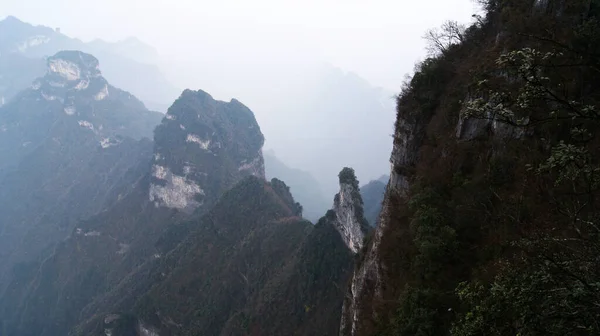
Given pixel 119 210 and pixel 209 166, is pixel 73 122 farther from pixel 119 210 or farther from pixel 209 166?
pixel 209 166

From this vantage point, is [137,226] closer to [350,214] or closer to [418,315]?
[350,214]

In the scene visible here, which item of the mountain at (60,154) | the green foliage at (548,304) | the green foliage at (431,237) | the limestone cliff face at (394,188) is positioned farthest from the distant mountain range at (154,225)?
the green foliage at (548,304)

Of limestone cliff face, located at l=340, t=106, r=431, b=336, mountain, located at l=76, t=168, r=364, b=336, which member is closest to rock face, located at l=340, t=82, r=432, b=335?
limestone cliff face, located at l=340, t=106, r=431, b=336

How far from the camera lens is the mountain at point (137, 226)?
87625 mm

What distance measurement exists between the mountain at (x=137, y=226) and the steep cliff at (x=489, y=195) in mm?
71610

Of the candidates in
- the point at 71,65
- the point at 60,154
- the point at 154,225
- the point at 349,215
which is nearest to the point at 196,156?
the point at 154,225

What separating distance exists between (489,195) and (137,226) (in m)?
101

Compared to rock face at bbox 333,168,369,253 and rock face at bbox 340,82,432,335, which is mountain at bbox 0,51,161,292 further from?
rock face at bbox 340,82,432,335

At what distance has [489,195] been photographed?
44.8ft

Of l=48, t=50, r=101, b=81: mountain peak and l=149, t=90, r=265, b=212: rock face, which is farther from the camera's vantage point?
l=48, t=50, r=101, b=81: mountain peak

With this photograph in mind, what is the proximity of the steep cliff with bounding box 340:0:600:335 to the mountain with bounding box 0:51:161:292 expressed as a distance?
380 feet

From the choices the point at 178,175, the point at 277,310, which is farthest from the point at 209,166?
the point at 277,310

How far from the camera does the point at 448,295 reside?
39.0 feet

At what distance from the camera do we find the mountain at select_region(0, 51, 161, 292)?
398 feet
